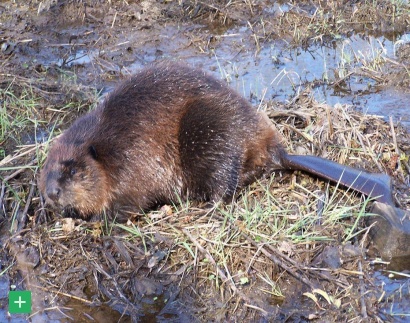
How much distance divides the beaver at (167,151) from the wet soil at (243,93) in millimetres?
152

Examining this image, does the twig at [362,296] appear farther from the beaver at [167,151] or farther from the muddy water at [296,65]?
the muddy water at [296,65]

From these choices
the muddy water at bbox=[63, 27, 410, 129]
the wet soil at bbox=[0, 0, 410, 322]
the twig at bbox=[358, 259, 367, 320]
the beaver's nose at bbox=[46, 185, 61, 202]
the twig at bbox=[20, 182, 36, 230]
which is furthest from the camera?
the muddy water at bbox=[63, 27, 410, 129]

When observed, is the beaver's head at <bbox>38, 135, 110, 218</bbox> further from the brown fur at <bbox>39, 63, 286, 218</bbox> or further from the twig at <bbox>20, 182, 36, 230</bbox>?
the twig at <bbox>20, 182, 36, 230</bbox>

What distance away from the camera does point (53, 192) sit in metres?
3.79

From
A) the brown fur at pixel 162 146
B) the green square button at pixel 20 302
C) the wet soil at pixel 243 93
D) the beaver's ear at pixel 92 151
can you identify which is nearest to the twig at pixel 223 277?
the wet soil at pixel 243 93

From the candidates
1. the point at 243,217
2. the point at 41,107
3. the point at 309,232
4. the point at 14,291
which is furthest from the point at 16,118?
the point at 309,232

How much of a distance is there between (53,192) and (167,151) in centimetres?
72

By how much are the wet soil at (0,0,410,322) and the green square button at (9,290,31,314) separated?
0.04 meters

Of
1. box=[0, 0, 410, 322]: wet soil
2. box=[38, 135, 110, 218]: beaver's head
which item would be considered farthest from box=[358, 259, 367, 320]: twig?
box=[38, 135, 110, 218]: beaver's head

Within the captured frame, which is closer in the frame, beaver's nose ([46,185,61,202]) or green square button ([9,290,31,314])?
green square button ([9,290,31,314])

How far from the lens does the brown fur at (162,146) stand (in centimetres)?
394

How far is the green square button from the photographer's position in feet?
11.9

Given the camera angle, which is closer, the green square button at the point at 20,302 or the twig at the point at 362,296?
the twig at the point at 362,296

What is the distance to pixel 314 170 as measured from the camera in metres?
4.05
